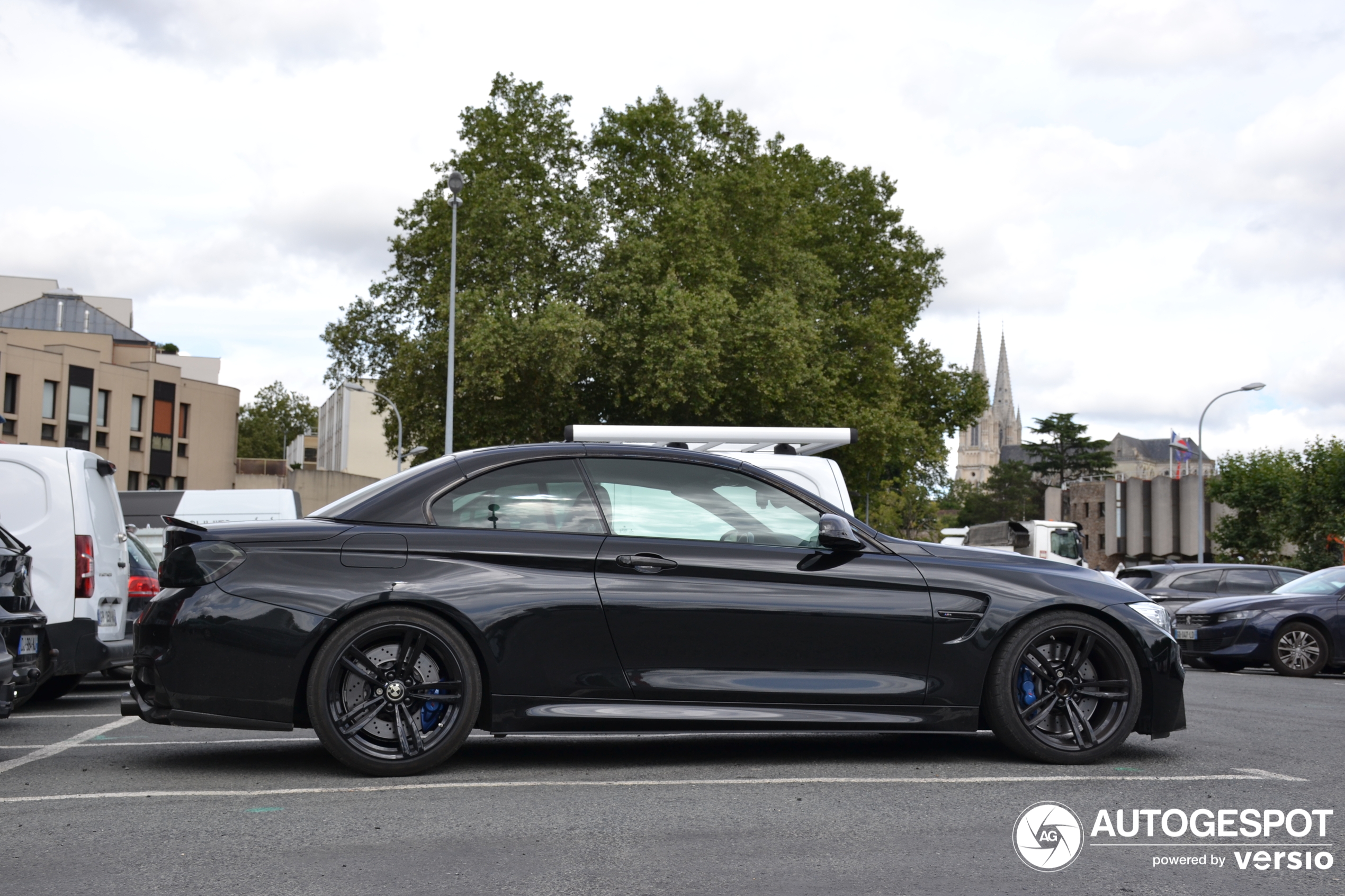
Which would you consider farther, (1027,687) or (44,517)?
(44,517)

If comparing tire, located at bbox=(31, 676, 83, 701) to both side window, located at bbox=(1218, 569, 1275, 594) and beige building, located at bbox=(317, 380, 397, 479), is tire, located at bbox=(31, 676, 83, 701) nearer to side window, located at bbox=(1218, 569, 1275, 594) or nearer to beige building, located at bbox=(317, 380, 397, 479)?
side window, located at bbox=(1218, 569, 1275, 594)

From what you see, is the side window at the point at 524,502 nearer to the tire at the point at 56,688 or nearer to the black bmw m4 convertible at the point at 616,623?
the black bmw m4 convertible at the point at 616,623

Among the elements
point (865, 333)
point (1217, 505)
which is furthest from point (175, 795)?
point (1217, 505)

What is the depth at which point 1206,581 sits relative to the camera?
74.1ft

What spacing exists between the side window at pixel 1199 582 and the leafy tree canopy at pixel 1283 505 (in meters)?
30.2

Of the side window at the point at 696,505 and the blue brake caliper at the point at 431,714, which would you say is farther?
the side window at the point at 696,505

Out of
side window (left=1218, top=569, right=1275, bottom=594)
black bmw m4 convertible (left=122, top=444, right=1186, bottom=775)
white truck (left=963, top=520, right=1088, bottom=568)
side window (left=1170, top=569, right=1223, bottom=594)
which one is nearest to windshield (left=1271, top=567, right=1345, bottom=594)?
side window (left=1218, top=569, right=1275, bottom=594)

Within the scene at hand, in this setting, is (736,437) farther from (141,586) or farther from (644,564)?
(644,564)

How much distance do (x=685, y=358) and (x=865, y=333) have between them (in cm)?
864

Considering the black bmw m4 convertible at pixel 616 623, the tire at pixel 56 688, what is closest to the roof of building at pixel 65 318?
the tire at pixel 56 688

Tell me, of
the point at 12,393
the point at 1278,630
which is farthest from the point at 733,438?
the point at 12,393

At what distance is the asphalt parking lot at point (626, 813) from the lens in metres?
4.21

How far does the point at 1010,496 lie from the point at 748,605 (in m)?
128

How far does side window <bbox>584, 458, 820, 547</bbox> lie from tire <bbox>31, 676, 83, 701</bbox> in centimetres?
655
